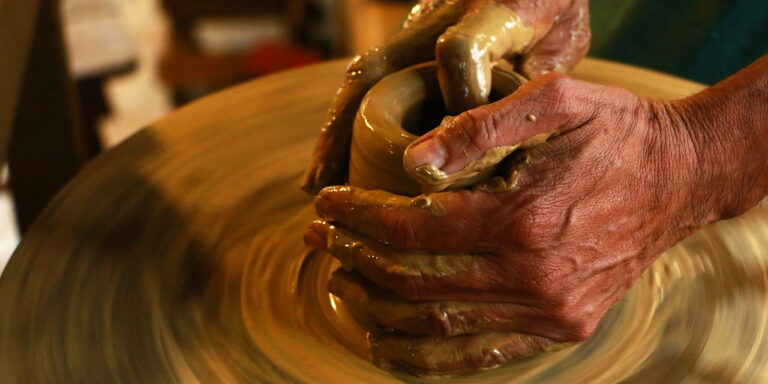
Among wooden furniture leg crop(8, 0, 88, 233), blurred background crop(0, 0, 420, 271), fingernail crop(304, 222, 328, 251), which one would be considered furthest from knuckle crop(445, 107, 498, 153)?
blurred background crop(0, 0, 420, 271)

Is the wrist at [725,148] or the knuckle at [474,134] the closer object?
the knuckle at [474,134]

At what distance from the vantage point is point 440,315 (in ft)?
3.33

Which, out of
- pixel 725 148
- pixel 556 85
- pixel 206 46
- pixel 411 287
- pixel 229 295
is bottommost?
pixel 206 46

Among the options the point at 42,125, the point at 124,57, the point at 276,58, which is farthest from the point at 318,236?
the point at 276,58

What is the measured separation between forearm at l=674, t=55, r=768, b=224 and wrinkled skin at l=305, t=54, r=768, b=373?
3 centimetres

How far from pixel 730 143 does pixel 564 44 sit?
1.16ft

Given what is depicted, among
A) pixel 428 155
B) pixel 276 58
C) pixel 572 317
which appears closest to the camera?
pixel 428 155

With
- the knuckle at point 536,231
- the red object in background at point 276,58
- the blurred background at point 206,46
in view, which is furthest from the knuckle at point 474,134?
the red object in background at point 276,58

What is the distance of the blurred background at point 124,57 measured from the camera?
1667 mm

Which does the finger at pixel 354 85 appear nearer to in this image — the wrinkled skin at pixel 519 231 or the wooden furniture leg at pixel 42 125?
the wrinkled skin at pixel 519 231

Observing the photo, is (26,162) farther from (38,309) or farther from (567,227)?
(567,227)

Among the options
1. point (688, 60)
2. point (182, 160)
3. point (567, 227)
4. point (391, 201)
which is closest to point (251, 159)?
point (182, 160)

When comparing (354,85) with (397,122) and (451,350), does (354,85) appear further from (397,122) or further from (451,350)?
(451,350)

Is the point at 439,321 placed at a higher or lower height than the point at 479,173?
lower
